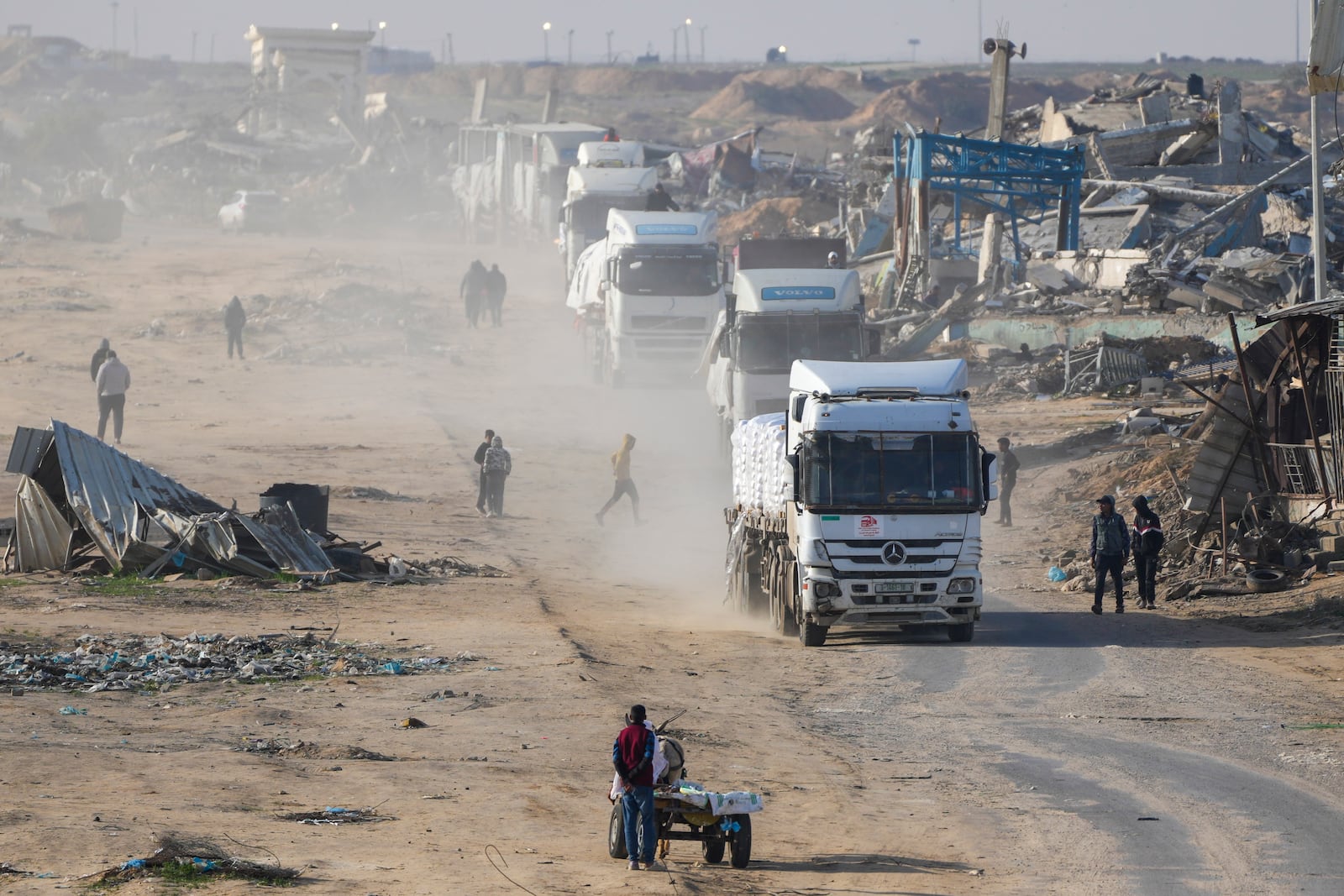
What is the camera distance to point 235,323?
132ft

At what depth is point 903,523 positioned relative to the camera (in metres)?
16.5

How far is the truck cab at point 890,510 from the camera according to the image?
54.1 feet

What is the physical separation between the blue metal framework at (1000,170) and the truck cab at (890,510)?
2450 centimetres

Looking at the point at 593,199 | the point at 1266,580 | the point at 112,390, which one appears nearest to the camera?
the point at 1266,580

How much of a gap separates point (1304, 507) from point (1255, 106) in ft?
333

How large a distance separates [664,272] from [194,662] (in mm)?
20453

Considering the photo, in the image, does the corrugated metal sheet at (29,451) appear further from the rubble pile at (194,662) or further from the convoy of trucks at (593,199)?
the convoy of trucks at (593,199)

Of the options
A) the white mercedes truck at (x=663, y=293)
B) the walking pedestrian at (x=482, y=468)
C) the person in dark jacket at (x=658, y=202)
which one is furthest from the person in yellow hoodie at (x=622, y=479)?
the person in dark jacket at (x=658, y=202)

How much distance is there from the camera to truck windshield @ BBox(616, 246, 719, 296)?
33781 mm

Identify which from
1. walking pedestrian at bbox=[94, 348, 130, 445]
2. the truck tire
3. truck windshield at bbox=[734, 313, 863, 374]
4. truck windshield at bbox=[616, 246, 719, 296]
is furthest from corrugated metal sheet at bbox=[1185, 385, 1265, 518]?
walking pedestrian at bbox=[94, 348, 130, 445]

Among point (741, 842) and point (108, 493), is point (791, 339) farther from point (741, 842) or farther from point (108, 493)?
point (741, 842)

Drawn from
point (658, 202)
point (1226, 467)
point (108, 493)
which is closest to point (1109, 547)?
point (1226, 467)

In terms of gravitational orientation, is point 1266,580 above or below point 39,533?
below

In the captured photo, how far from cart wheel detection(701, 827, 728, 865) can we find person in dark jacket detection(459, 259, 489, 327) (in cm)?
3525
